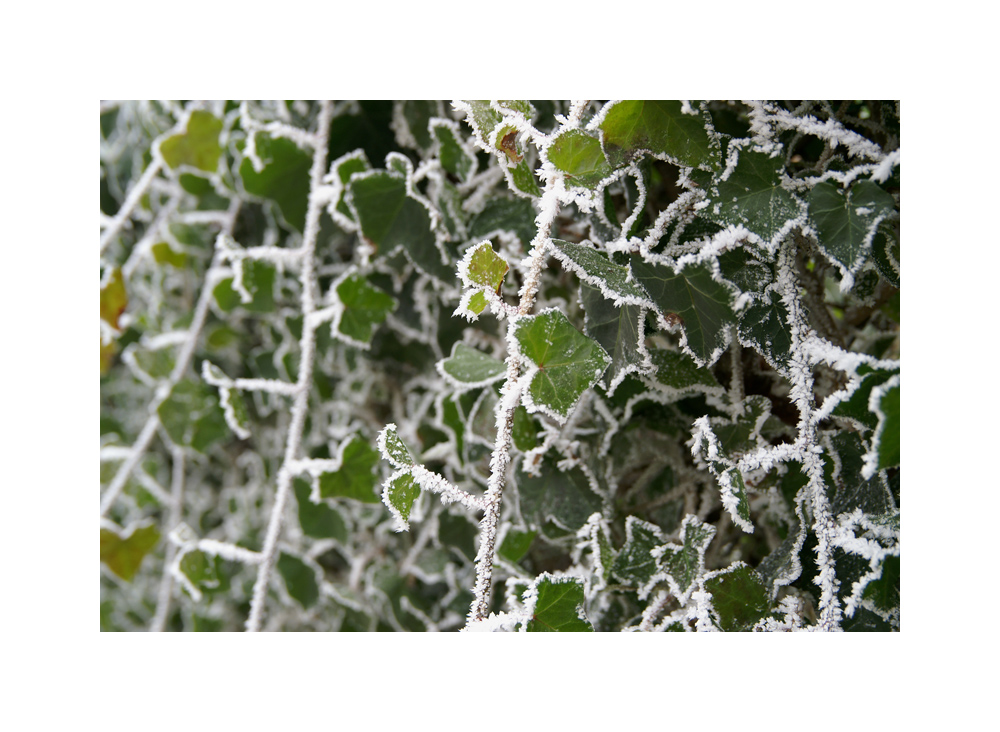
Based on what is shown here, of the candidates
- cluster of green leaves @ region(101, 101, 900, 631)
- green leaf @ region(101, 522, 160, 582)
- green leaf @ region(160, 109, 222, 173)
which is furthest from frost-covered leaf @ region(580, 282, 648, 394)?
green leaf @ region(101, 522, 160, 582)

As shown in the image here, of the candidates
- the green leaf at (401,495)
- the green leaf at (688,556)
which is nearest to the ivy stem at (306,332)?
the green leaf at (401,495)

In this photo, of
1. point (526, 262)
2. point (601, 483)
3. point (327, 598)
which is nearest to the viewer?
point (526, 262)

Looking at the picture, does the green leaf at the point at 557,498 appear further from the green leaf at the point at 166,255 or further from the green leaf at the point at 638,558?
the green leaf at the point at 166,255

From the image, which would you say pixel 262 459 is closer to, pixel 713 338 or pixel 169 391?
pixel 169 391

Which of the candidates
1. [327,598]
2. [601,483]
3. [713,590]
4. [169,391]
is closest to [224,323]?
[169,391]

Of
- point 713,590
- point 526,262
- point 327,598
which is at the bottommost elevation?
point 327,598

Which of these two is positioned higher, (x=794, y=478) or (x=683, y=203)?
(x=683, y=203)
